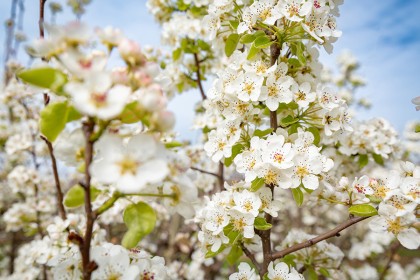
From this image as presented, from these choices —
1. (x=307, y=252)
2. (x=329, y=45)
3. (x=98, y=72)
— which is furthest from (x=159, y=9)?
(x=98, y=72)

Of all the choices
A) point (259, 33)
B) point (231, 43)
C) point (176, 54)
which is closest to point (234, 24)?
point (231, 43)

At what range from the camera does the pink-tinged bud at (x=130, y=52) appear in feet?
3.13

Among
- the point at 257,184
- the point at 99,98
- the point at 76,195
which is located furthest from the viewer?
the point at 257,184

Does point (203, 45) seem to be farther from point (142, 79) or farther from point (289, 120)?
point (142, 79)

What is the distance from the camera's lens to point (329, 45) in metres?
1.74

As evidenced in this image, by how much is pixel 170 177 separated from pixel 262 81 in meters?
0.73

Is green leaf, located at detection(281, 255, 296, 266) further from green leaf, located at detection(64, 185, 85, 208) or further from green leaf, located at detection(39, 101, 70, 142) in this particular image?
green leaf, located at detection(39, 101, 70, 142)

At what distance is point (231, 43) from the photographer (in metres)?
1.91

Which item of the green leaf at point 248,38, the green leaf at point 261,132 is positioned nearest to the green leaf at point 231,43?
the green leaf at point 248,38

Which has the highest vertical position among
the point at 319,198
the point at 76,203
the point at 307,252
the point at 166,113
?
the point at 166,113

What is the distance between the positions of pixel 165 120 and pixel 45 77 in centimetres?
33

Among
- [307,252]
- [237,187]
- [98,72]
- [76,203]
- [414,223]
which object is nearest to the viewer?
[98,72]

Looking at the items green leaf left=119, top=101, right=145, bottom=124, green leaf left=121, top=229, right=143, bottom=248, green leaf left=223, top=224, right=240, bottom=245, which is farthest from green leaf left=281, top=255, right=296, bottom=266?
green leaf left=119, top=101, right=145, bottom=124

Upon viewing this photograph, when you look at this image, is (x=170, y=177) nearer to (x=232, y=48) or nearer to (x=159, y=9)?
(x=232, y=48)
